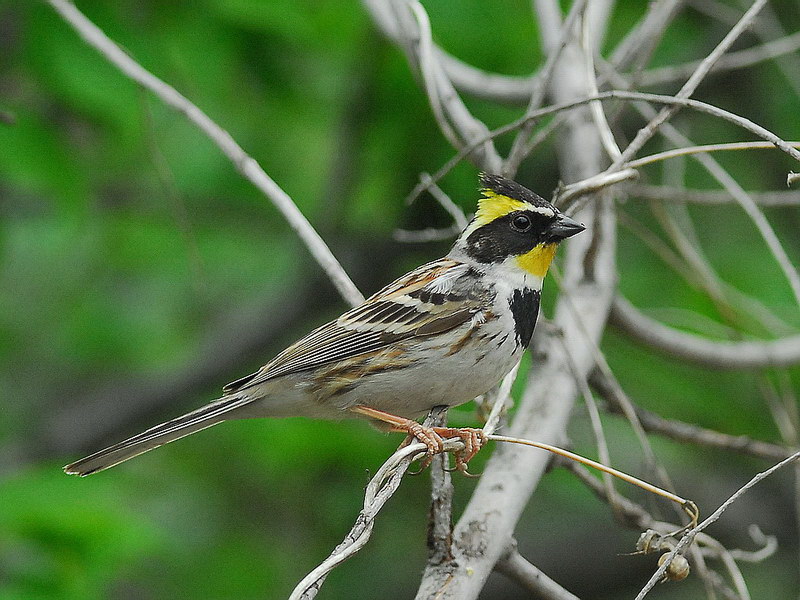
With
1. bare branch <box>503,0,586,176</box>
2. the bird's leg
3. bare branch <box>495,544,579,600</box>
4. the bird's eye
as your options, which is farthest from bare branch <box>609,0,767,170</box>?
bare branch <box>495,544,579,600</box>

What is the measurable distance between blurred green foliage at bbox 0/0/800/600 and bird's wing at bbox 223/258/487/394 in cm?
136

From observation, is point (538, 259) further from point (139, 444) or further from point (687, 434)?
point (139, 444)

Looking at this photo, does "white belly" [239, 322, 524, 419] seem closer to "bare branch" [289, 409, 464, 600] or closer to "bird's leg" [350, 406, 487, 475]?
"bird's leg" [350, 406, 487, 475]

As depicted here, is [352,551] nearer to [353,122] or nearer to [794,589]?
[353,122]

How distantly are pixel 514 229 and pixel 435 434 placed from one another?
1121 millimetres

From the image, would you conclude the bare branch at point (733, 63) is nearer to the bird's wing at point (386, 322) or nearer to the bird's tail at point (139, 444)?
the bird's wing at point (386, 322)

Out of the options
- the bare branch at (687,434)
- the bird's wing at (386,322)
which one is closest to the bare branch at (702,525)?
the bare branch at (687,434)

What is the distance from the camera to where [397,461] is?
2.75 metres

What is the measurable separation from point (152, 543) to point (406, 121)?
10.1 ft

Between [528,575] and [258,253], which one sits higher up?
[258,253]

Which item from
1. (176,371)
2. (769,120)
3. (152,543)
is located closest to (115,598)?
(176,371)

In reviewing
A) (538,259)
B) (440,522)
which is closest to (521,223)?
(538,259)

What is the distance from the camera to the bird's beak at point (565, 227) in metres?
3.88

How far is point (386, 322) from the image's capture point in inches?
162
